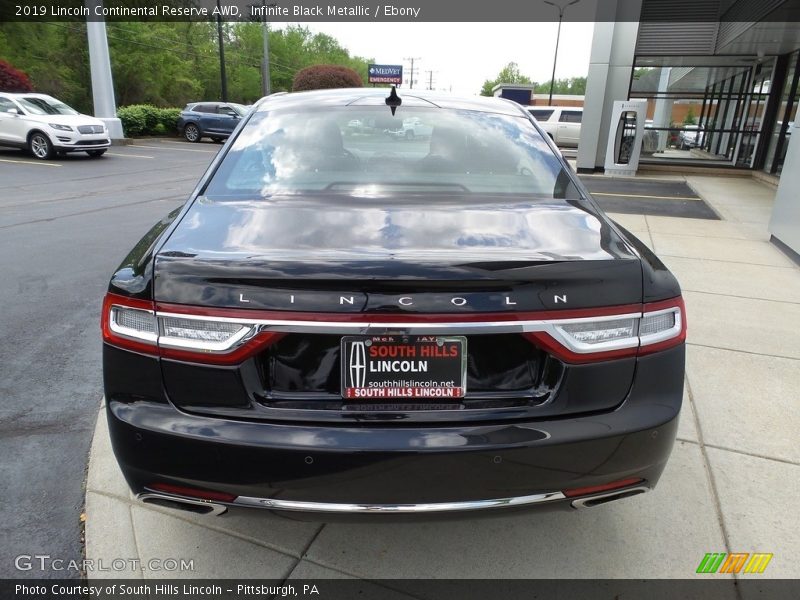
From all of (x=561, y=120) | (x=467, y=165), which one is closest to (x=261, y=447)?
(x=467, y=165)

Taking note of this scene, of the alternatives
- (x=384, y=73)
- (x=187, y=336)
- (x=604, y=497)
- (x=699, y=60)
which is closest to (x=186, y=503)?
(x=187, y=336)

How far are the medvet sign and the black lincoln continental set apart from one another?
49.2 meters

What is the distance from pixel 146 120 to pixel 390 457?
29.0 m

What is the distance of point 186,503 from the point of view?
1.90 meters

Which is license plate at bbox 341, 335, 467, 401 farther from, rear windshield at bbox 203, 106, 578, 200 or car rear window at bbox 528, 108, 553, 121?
car rear window at bbox 528, 108, 553, 121

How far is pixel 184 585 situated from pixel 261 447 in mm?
858

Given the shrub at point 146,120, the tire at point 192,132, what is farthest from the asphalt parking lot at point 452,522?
the shrub at point 146,120

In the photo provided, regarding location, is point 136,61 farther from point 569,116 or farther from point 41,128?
point 569,116

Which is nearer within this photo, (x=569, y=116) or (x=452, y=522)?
(x=452, y=522)

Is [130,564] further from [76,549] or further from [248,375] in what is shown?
[248,375]

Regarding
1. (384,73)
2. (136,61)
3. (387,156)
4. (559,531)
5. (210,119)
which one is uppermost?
(384,73)

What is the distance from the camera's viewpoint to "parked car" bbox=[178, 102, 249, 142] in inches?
1006

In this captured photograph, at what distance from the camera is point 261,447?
68.8 inches

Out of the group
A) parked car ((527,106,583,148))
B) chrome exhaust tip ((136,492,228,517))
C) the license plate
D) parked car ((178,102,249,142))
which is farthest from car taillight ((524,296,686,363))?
parked car ((178,102,249,142))
